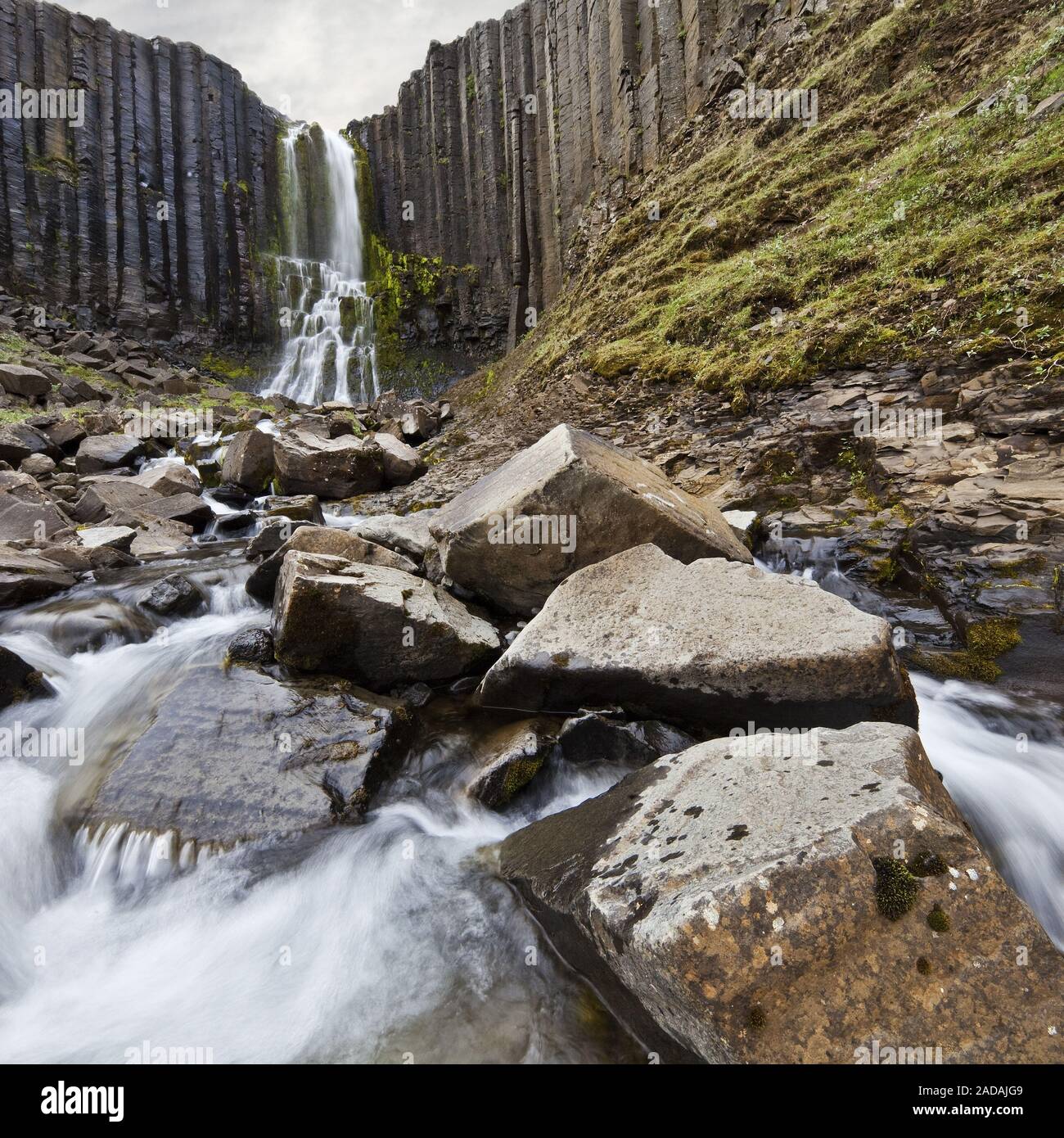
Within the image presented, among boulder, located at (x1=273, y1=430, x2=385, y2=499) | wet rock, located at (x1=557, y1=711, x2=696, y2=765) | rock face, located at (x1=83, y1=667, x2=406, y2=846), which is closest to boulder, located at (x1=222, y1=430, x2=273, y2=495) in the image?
boulder, located at (x1=273, y1=430, x2=385, y2=499)

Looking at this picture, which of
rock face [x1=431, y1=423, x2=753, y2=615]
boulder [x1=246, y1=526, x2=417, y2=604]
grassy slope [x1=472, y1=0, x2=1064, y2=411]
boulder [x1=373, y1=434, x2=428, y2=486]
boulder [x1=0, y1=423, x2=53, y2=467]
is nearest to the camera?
rock face [x1=431, y1=423, x2=753, y2=615]

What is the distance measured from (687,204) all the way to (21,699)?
15.2 metres

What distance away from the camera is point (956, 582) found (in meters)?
4.71

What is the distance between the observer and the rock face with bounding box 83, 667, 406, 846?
355cm

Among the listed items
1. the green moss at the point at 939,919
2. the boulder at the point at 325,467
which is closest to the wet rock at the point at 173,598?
the boulder at the point at 325,467

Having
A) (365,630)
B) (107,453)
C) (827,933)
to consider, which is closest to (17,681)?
(365,630)

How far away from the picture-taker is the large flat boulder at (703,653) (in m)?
3.56

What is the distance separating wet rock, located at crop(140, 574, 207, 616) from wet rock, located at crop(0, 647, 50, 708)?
A: 1.41 meters

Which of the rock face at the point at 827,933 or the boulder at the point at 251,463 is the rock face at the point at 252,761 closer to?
the rock face at the point at 827,933

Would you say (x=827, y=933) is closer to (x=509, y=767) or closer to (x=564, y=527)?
(x=509, y=767)

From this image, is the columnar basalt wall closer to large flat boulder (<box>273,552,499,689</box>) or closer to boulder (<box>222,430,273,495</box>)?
boulder (<box>222,430,273,495</box>)

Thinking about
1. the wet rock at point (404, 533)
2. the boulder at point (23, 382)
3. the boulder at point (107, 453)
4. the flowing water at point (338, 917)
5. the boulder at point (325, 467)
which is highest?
the boulder at point (23, 382)

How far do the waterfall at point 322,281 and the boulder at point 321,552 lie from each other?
79.4ft
